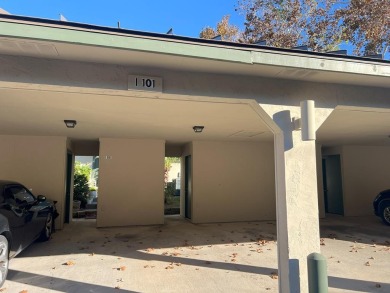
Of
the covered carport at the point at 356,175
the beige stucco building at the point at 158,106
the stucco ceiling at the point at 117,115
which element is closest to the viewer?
the beige stucco building at the point at 158,106

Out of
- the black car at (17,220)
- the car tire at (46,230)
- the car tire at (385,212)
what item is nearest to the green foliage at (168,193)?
the car tire at (46,230)

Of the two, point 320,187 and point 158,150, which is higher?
point 158,150

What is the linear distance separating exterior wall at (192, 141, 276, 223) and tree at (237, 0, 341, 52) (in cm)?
761

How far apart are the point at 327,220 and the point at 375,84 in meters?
8.00

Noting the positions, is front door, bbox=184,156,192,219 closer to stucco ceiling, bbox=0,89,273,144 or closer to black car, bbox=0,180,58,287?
stucco ceiling, bbox=0,89,273,144

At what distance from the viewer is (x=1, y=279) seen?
455 cm

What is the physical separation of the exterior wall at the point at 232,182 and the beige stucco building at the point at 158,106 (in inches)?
26.4

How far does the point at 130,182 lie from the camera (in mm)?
10367

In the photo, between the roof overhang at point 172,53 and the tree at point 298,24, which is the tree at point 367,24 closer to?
the tree at point 298,24

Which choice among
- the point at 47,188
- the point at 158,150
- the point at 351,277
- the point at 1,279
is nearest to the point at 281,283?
the point at 351,277

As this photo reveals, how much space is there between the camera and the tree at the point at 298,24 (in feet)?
52.8

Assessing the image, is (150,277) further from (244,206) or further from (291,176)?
(244,206)

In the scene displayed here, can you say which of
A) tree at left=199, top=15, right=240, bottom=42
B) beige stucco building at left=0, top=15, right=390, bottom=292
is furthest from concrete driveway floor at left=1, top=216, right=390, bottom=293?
tree at left=199, top=15, right=240, bottom=42

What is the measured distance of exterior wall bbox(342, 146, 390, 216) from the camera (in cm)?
1243
